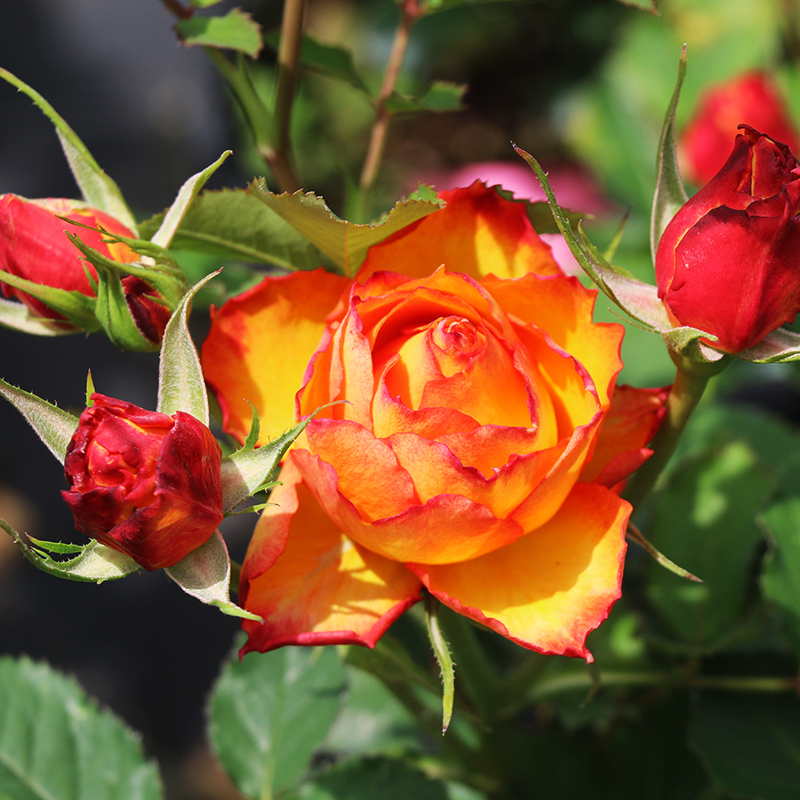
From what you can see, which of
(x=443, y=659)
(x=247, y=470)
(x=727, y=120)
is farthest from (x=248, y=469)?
(x=727, y=120)

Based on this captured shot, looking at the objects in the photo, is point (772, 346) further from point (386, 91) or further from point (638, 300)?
point (386, 91)

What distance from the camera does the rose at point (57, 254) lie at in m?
0.44

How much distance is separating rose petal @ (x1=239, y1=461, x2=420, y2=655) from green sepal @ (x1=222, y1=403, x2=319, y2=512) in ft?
0.07

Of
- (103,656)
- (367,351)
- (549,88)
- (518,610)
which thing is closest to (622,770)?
(518,610)

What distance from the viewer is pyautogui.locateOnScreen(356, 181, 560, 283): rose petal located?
0.46m

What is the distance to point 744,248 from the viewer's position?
40 centimetres

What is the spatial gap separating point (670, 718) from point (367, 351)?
23.8 inches

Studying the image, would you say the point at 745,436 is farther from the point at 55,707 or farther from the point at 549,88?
the point at 549,88

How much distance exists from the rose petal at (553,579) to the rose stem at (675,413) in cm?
8

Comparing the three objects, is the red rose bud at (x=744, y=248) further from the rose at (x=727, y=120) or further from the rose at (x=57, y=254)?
the rose at (x=727, y=120)

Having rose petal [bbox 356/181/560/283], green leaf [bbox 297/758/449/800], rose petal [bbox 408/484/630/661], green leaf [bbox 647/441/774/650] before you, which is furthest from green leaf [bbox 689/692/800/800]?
rose petal [bbox 356/181/560/283]

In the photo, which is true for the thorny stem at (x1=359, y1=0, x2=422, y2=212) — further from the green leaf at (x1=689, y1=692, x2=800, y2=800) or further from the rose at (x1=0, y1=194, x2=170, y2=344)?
the green leaf at (x1=689, y1=692, x2=800, y2=800)

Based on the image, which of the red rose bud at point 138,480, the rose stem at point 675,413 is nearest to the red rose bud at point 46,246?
the red rose bud at point 138,480

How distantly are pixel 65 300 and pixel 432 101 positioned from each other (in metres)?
0.32
